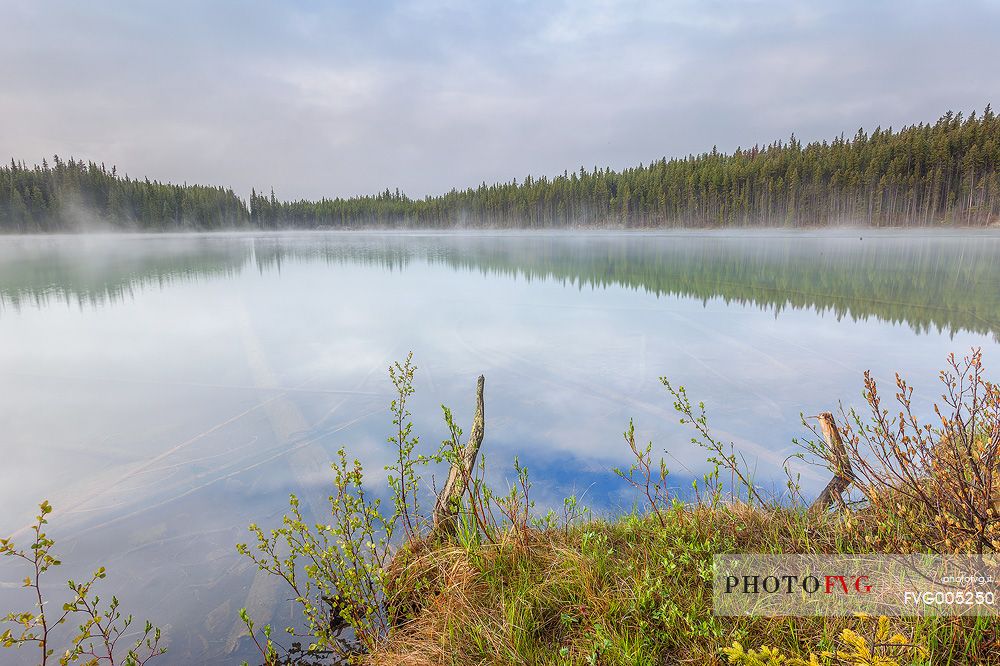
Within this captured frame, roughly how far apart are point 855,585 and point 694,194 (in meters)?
95.7

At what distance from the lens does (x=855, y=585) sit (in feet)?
8.45

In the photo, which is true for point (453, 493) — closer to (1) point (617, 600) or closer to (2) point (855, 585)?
(1) point (617, 600)

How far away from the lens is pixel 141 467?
18.7 feet

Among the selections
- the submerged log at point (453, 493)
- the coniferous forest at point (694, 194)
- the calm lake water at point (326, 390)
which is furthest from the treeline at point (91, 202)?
the submerged log at point (453, 493)

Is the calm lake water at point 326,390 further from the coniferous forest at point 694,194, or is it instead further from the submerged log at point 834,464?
the coniferous forest at point 694,194

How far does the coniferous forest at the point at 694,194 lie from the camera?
223ft

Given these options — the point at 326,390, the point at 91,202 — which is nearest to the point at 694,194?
the point at 326,390

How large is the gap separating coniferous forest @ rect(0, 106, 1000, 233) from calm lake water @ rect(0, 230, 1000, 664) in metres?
68.5

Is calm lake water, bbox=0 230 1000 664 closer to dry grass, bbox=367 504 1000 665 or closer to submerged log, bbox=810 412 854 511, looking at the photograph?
dry grass, bbox=367 504 1000 665

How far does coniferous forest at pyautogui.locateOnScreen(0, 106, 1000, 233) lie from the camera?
223ft

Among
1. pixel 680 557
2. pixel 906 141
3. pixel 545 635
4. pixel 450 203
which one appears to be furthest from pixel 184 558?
pixel 450 203

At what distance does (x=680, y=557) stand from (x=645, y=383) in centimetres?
559

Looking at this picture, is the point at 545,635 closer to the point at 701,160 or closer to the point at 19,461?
the point at 19,461

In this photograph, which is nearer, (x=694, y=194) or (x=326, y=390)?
(x=326, y=390)
